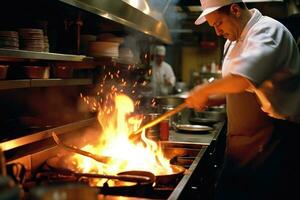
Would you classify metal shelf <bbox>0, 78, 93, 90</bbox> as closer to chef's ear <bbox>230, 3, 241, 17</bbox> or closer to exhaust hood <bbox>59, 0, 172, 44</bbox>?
exhaust hood <bbox>59, 0, 172, 44</bbox>

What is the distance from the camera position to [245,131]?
2.92 meters

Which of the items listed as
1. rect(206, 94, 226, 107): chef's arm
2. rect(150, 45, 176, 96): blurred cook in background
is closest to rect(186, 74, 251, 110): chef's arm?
rect(206, 94, 226, 107): chef's arm

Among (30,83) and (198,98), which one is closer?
(30,83)

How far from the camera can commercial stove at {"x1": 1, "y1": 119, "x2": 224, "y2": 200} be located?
127 cm

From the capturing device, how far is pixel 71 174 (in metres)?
2.10

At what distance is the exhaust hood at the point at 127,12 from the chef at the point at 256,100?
29.0 inches

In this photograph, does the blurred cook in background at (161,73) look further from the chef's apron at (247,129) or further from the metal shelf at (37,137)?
the metal shelf at (37,137)

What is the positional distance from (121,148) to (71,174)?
32.2 inches

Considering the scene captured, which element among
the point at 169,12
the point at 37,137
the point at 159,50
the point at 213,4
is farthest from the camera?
the point at 159,50

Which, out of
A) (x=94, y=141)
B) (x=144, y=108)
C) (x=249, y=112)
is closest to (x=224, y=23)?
(x=249, y=112)

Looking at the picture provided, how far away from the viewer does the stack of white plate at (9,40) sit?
6.56ft

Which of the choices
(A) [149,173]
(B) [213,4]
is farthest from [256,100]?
(A) [149,173]

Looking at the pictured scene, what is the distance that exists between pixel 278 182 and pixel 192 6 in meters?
3.34

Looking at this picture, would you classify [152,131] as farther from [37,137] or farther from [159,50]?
[159,50]
